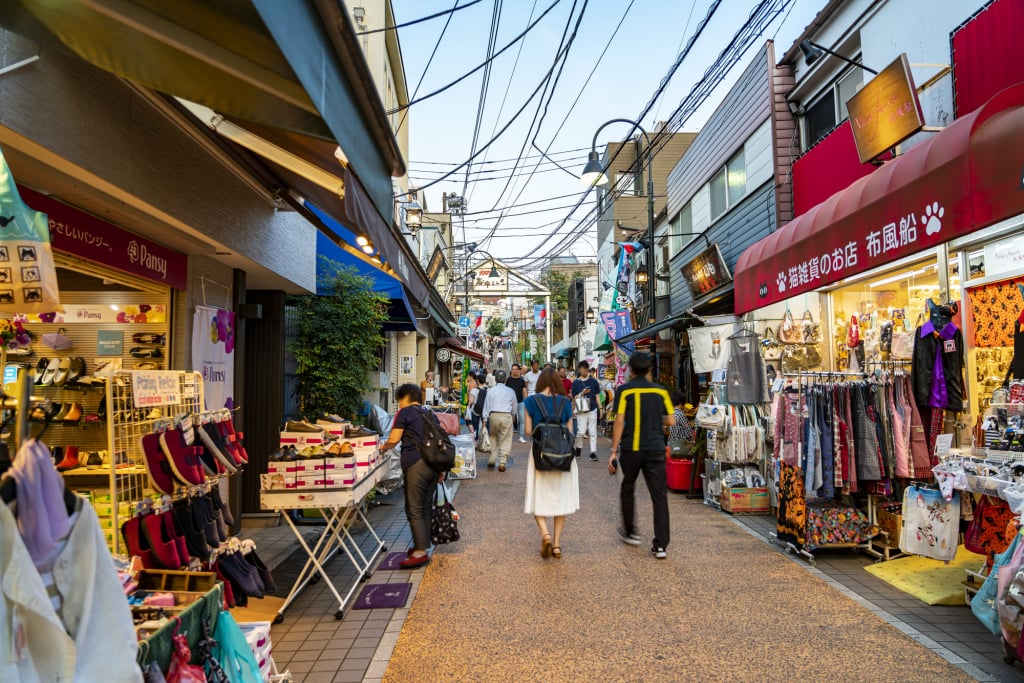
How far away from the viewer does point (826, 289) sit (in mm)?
9062

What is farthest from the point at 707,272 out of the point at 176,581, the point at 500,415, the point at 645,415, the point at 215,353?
the point at 176,581

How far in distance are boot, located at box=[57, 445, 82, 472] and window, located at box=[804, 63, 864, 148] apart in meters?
9.73

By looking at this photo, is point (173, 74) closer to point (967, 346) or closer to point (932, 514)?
point (932, 514)

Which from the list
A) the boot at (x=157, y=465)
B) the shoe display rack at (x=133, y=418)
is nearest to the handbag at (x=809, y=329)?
the shoe display rack at (x=133, y=418)

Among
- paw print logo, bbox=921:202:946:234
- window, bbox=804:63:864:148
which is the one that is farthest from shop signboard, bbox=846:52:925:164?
paw print logo, bbox=921:202:946:234

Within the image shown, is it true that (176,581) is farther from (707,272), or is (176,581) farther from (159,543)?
(707,272)

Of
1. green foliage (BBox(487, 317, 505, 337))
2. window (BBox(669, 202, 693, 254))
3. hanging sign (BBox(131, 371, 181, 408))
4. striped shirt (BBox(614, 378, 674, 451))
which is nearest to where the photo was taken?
hanging sign (BBox(131, 371, 181, 408))

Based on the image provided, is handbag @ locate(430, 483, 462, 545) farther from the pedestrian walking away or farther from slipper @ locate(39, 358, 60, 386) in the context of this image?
the pedestrian walking away

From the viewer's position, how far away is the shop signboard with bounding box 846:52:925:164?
6238 millimetres

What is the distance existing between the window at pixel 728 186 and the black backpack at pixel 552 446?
26.8ft

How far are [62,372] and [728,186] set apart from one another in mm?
12232

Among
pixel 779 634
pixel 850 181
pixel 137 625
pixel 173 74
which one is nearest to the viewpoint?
pixel 137 625

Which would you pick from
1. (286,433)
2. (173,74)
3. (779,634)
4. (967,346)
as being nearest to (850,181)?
(967,346)

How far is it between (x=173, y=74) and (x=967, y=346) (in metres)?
6.99
